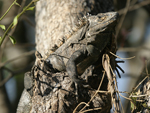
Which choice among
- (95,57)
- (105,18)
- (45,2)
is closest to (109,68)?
(95,57)

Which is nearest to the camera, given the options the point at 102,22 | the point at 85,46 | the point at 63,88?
the point at 63,88

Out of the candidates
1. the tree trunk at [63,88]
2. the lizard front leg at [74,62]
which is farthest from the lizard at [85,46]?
the tree trunk at [63,88]

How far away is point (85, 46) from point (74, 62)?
352 millimetres

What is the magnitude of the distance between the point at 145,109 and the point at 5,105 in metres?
4.47

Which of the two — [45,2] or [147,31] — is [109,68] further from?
[147,31]

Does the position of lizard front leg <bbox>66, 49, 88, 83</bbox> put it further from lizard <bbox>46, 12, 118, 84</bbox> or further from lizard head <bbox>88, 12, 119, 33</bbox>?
lizard head <bbox>88, 12, 119, 33</bbox>

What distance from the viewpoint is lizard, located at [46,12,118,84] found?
10.8 ft

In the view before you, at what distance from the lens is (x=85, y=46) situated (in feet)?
11.4

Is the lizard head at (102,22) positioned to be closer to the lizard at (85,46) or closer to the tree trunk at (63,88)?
the lizard at (85,46)

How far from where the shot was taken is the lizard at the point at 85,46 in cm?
328

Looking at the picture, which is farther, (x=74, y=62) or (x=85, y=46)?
(x=85, y=46)

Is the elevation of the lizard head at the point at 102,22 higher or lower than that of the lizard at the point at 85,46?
higher

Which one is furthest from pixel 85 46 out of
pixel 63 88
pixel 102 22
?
pixel 63 88

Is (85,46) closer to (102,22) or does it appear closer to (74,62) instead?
(74,62)
